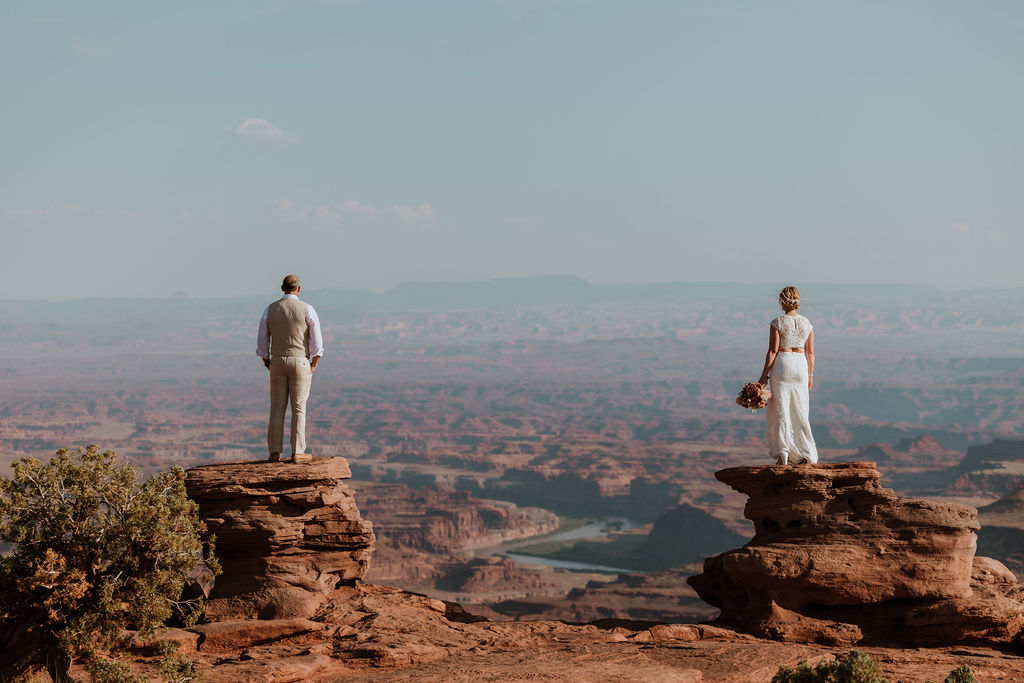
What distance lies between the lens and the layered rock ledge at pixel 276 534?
17.7m

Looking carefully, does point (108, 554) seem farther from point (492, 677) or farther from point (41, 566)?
point (492, 677)

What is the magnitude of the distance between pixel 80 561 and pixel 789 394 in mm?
11127

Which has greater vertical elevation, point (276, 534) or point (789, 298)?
point (789, 298)

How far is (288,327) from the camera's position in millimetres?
17812

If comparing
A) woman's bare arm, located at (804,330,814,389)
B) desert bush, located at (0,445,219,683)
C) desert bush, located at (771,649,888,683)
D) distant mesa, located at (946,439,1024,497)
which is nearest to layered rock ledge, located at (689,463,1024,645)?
woman's bare arm, located at (804,330,814,389)

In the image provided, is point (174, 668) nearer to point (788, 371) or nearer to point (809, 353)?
point (788, 371)

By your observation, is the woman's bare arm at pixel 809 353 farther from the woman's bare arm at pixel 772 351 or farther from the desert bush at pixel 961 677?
the desert bush at pixel 961 677

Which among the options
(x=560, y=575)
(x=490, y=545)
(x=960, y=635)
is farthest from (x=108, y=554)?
(x=490, y=545)

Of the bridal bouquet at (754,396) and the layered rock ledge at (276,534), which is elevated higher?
the bridal bouquet at (754,396)

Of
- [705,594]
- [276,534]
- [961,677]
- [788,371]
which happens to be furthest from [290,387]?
[961,677]

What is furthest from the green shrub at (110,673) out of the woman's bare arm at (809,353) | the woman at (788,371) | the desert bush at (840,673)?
the woman's bare arm at (809,353)

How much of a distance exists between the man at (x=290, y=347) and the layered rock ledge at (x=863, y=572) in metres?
7.48

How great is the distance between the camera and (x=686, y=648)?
1616 centimetres

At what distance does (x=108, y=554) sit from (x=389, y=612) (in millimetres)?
5067
